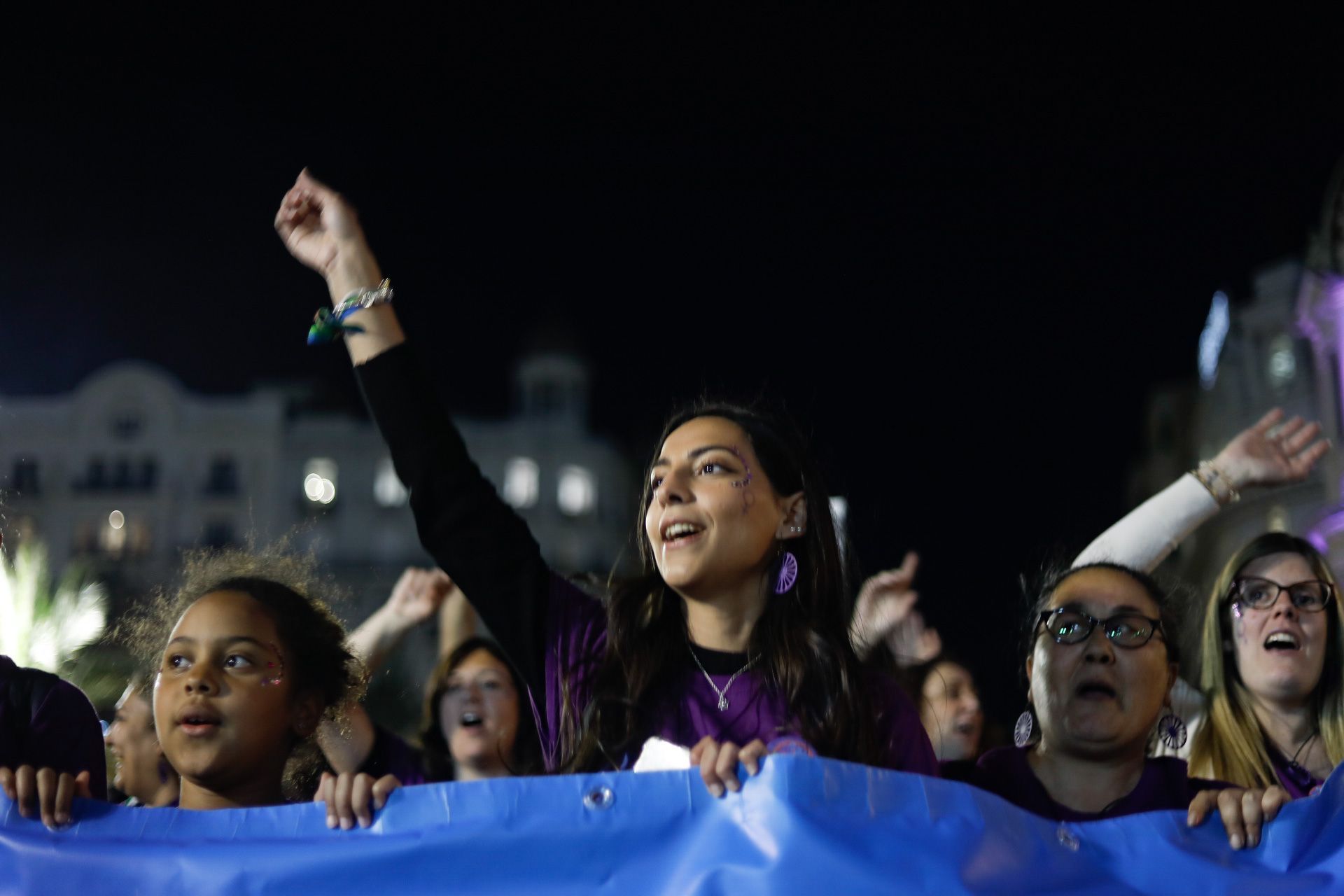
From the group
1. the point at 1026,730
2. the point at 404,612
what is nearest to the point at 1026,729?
the point at 1026,730

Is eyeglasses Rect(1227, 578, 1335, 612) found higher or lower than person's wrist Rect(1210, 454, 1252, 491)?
lower

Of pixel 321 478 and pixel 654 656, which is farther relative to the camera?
pixel 321 478

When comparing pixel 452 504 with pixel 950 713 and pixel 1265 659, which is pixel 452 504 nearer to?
pixel 1265 659

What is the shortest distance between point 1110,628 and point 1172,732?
248 millimetres

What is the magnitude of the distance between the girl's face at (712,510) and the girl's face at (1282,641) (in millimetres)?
1172

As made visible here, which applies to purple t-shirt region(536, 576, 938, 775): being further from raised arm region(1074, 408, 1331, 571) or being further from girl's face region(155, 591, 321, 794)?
raised arm region(1074, 408, 1331, 571)

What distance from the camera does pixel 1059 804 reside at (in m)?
2.37

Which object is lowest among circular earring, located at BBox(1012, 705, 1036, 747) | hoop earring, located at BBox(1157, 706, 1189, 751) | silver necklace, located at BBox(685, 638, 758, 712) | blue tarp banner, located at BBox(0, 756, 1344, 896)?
blue tarp banner, located at BBox(0, 756, 1344, 896)

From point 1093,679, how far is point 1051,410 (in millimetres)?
25440

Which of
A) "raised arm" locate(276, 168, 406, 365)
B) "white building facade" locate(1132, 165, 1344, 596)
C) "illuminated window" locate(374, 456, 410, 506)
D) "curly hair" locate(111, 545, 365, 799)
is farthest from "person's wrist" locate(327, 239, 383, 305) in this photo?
"illuminated window" locate(374, 456, 410, 506)

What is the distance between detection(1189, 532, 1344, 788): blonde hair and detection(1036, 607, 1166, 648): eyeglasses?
584mm

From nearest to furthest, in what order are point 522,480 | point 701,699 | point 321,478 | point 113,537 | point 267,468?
point 701,699
point 113,537
point 321,478
point 267,468
point 522,480

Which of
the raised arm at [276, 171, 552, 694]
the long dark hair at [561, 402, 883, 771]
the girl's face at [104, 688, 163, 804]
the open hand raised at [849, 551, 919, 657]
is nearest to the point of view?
the long dark hair at [561, 402, 883, 771]

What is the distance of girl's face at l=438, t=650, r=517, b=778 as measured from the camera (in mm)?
3748
